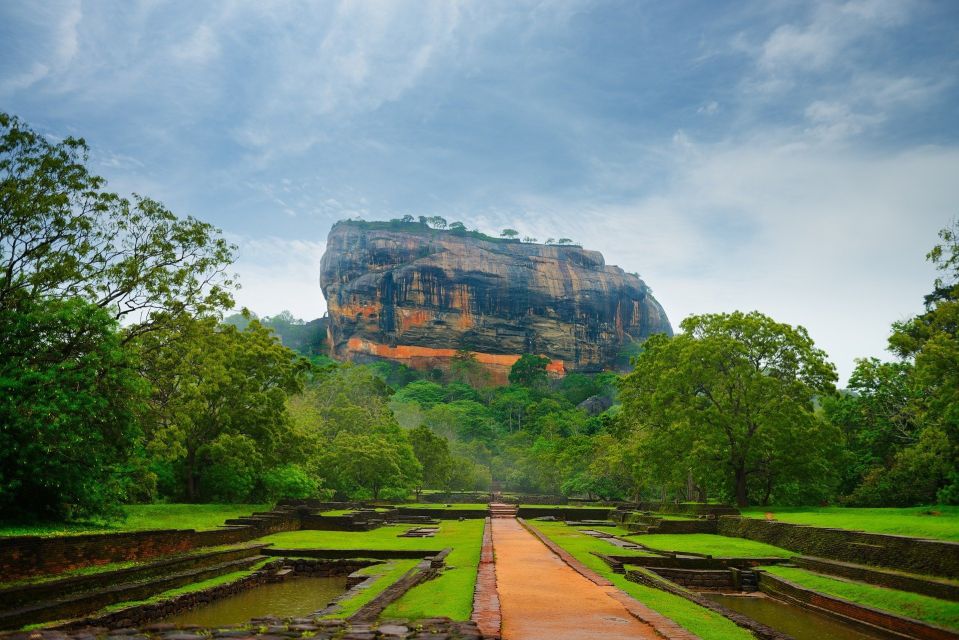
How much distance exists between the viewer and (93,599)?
34.0 ft

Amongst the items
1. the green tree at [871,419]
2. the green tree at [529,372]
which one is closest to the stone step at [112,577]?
the green tree at [871,419]

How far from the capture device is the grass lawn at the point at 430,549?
895 cm

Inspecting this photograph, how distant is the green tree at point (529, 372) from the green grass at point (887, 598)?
9945 centimetres

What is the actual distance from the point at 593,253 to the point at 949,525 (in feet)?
417

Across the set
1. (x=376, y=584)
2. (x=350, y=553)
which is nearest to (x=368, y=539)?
Answer: (x=350, y=553)

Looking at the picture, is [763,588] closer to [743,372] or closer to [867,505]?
[743,372]

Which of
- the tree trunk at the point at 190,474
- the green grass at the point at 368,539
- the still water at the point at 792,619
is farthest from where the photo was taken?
the tree trunk at the point at 190,474

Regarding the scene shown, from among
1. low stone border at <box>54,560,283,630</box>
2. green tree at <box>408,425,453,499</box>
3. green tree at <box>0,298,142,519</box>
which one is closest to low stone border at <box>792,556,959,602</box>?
low stone border at <box>54,560,283,630</box>

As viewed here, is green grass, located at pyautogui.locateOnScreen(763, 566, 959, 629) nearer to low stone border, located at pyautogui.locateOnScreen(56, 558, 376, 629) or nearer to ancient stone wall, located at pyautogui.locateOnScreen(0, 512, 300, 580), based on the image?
low stone border, located at pyautogui.locateOnScreen(56, 558, 376, 629)

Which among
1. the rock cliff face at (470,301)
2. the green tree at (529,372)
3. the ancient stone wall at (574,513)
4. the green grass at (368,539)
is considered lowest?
the ancient stone wall at (574,513)

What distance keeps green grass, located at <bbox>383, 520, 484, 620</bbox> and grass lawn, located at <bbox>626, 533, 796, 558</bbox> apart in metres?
6.81

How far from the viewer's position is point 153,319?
63.6ft

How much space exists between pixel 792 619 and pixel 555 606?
5.67 m

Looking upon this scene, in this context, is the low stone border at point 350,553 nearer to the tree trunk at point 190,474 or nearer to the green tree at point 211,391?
the green tree at point 211,391
